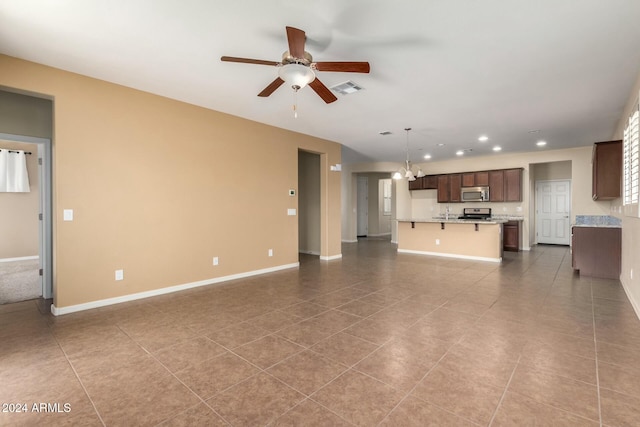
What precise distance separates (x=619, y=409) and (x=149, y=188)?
475 centimetres

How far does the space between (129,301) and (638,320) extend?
221 inches

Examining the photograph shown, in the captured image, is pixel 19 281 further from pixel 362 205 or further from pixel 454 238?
pixel 362 205

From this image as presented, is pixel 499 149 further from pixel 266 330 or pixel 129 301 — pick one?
pixel 129 301

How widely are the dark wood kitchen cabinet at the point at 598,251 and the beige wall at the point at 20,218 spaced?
36.3ft

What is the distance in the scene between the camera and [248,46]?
281 cm

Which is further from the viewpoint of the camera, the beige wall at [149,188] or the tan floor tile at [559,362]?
the beige wall at [149,188]

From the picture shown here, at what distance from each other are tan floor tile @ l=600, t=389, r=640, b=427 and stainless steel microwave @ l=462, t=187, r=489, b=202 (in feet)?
23.7

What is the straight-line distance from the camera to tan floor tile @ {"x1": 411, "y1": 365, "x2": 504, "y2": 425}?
5.70 feet

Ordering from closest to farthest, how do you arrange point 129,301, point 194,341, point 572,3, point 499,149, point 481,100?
point 572,3, point 194,341, point 129,301, point 481,100, point 499,149

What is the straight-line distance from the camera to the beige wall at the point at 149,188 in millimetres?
3393

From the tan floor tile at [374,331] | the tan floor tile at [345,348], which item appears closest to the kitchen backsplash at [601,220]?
the tan floor tile at [374,331]

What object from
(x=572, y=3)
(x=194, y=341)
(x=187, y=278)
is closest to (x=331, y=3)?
(x=572, y=3)

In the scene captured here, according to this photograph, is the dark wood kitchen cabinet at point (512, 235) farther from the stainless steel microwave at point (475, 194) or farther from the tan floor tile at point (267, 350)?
the tan floor tile at point (267, 350)

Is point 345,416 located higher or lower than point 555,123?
lower
